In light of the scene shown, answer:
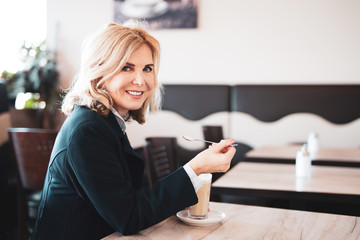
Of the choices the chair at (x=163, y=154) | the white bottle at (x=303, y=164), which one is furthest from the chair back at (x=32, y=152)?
the white bottle at (x=303, y=164)

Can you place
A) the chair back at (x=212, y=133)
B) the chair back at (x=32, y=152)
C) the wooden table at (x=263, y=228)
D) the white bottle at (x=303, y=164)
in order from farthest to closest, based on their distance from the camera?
the chair back at (x=212, y=133) < the chair back at (x=32, y=152) < the white bottle at (x=303, y=164) < the wooden table at (x=263, y=228)

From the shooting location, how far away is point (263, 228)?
0.99 m

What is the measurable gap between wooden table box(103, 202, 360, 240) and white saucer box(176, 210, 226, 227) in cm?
1

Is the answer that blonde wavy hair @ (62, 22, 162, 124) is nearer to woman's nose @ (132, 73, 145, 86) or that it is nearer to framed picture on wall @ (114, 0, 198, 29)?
woman's nose @ (132, 73, 145, 86)

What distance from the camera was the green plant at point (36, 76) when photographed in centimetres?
391

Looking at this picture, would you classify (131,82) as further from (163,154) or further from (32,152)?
(32,152)

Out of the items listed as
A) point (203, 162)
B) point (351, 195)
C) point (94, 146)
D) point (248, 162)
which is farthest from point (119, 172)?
point (248, 162)

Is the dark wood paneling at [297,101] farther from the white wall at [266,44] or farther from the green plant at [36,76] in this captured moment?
→ the green plant at [36,76]

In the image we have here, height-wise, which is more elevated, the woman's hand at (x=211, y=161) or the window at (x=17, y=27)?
the window at (x=17, y=27)

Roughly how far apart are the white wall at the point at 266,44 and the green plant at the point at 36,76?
97 centimetres

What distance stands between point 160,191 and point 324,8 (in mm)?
3243

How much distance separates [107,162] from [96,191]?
0.08m

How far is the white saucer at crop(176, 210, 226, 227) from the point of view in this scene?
1.00 metres

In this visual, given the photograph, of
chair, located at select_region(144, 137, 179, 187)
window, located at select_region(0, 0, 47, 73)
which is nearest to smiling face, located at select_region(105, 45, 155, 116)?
chair, located at select_region(144, 137, 179, 187)
